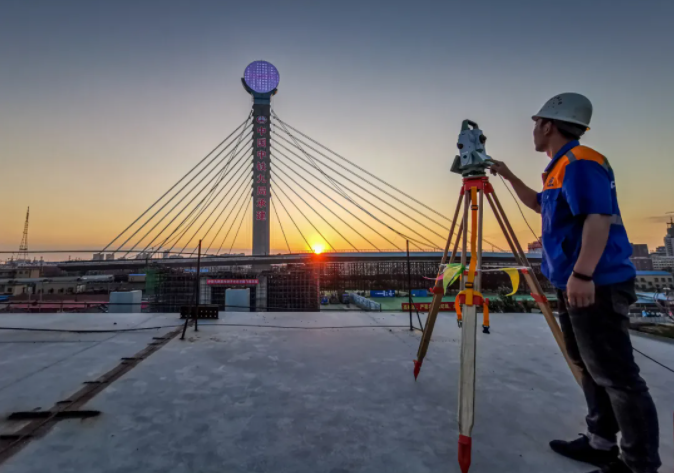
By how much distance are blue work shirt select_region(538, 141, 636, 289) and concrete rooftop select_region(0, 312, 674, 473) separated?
0.96 metres

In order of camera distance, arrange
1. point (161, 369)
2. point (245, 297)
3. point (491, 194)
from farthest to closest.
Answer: point (245, 297), point (161, 369), point (491, 194)

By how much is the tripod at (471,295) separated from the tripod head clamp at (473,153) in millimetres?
41

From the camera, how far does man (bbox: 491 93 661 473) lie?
3.67ft

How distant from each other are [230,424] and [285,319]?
151 inches

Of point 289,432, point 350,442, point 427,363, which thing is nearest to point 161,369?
point 289,432

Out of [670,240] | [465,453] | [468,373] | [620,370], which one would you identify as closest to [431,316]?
[468,373]

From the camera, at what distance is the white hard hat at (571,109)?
1377 mm

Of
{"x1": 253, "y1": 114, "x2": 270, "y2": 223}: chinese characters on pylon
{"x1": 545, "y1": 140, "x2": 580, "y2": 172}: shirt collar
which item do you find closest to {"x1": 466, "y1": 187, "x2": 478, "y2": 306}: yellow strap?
{"x1": 545, "y1": 140, "x2": 580, "y2": 172}: shirt collar

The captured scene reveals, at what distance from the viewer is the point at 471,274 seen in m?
1.69

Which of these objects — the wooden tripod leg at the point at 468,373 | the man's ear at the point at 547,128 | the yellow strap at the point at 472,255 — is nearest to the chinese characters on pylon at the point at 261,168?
the yellow strap at the point at 472,255

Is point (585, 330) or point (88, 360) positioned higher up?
point (585, 330)

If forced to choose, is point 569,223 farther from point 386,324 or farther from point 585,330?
point 386,324

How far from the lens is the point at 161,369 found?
2693mm

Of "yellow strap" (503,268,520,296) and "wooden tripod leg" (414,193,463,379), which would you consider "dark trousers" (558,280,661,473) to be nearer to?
"yellow strap" (503,268,520,296)
